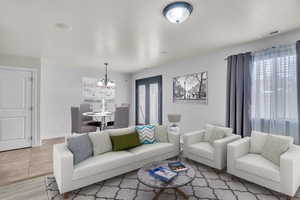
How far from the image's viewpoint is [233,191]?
7.30 feet

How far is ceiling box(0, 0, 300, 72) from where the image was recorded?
1936 mm

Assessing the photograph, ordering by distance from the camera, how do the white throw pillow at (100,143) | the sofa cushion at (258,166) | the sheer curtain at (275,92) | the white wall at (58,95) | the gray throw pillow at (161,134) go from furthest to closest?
the white wall at (58,95)
the gray throw pillow at (161,134)
the sheer curtain at (275,92)
the white throw pillow at (100,143)
the sofa cushion at (258,166)

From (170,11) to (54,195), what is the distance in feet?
9.19

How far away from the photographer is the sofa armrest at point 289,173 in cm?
196

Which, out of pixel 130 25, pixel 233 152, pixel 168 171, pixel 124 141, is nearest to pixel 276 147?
pixel 233 152

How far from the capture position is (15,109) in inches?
159

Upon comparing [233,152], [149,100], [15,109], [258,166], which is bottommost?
[258,166]

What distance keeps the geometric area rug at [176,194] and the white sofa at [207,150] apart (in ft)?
0.89

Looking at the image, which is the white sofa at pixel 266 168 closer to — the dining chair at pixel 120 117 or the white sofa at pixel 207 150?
the white sofa at pixel 207 150

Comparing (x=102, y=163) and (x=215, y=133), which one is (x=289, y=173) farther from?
(x=102, y=163)

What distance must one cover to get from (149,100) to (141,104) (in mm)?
528

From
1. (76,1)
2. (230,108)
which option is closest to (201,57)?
(230,108)

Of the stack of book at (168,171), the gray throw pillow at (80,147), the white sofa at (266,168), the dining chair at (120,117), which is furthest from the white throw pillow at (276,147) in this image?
the dining chair at (120,117)

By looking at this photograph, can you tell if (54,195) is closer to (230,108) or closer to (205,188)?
(205,188)
